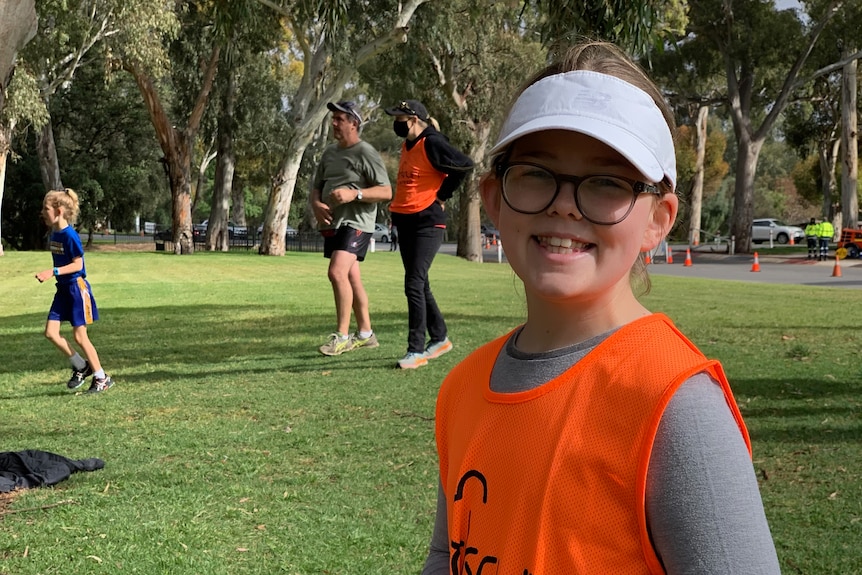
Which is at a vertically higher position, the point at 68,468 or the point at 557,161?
the point at 557,161

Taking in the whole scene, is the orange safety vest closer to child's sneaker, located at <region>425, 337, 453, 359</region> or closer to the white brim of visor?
child's sneaker, located at <region>425, 337, 453, 359</region>

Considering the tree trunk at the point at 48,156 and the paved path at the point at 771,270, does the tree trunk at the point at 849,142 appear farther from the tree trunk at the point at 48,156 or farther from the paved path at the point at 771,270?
the tree trunk at the point at 48,156

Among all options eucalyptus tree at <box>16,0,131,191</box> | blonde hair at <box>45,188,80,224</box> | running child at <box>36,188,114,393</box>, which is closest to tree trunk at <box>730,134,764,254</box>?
eucalyptus tree at <box>16,0,131,191</box>

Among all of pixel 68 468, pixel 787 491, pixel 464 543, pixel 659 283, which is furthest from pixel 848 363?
pixel 659 283

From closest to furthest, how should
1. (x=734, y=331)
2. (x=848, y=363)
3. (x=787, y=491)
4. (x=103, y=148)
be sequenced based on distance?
(x=787, y=491), (x=848, y=363), (x=734, y=331), (x=103, y=148)

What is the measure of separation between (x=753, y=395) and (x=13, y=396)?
5.63m

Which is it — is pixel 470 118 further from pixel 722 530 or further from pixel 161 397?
pixel 722 530

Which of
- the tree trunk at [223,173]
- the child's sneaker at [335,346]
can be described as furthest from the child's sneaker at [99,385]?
the tree trunk at [223,173]

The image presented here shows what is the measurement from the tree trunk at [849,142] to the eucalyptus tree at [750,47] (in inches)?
69.5

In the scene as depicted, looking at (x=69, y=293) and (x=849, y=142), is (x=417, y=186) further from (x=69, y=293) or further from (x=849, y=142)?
(x=849, y=142)

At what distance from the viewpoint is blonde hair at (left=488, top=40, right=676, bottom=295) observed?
1.63 metres

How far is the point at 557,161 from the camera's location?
1.58 meters

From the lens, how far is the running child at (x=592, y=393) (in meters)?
1.36

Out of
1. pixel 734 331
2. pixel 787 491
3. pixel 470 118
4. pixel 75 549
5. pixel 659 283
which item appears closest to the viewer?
pixel 75 549
